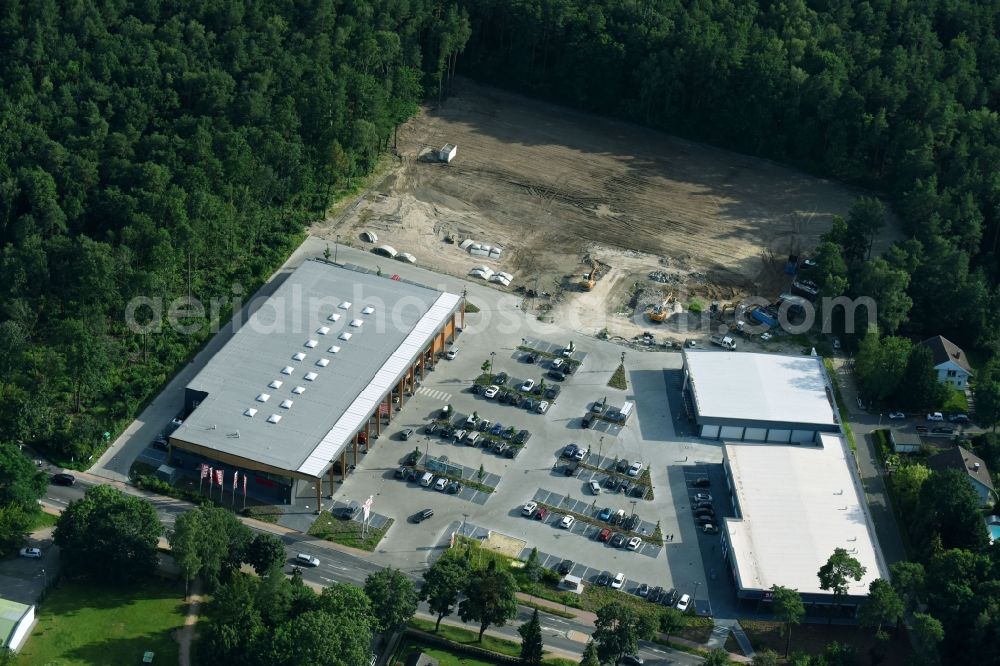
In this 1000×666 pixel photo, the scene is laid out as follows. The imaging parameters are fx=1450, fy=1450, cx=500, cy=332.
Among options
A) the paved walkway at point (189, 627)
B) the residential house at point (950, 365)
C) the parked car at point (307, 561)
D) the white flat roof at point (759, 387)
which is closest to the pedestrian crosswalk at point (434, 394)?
the white flat roof at point (759, 387)

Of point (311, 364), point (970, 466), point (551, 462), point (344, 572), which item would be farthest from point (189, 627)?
point (970, 466)

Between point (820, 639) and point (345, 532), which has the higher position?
point (820, 639)

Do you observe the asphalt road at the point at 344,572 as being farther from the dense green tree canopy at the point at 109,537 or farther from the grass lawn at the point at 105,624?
the grass lawn at the point at 105,624

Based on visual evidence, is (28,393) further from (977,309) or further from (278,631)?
(977,309)

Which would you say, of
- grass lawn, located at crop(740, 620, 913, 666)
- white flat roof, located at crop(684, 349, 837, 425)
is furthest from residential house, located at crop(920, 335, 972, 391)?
grass lawn, located at crop(740, 620, 913, 666)

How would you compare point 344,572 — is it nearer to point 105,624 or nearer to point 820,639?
point 105,624
